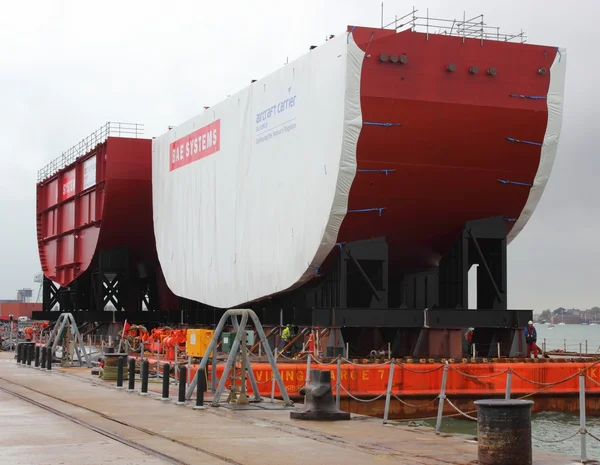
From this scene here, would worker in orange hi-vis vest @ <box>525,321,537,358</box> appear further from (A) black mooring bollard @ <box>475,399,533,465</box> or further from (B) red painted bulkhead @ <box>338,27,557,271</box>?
(A) black mooring bollard @ <box>475,399,533,465</box>

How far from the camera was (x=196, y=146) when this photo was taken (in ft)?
141

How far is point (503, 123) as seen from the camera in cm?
3077

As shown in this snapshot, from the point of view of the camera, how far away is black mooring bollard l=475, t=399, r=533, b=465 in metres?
12.7

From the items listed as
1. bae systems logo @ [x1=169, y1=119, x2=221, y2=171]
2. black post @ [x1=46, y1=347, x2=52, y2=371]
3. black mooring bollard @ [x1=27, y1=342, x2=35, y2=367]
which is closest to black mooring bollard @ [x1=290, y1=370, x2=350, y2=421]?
black post @ [x1=46, y1=347, x2=52, y2=371]

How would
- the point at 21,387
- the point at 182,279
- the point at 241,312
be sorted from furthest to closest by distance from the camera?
the point at 182,279
the point at 21,387
the point at 241,312

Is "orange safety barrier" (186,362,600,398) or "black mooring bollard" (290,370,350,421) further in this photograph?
"orange safety barrier" (186,362,600,398)

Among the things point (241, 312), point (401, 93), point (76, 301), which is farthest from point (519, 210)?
point (76, 301)

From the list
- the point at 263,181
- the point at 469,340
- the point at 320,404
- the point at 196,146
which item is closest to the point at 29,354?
the point at 263,181

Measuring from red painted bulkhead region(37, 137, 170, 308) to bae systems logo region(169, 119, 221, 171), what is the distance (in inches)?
195

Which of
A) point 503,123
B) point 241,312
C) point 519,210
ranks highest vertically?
point 503,123

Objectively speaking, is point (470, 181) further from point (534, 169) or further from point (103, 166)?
point (103, 166)

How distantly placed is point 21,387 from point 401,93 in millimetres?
13835

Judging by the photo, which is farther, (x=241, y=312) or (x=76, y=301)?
(x=76, y=301)

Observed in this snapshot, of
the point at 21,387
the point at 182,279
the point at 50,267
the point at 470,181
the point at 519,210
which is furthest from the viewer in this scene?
the point at 50,267
